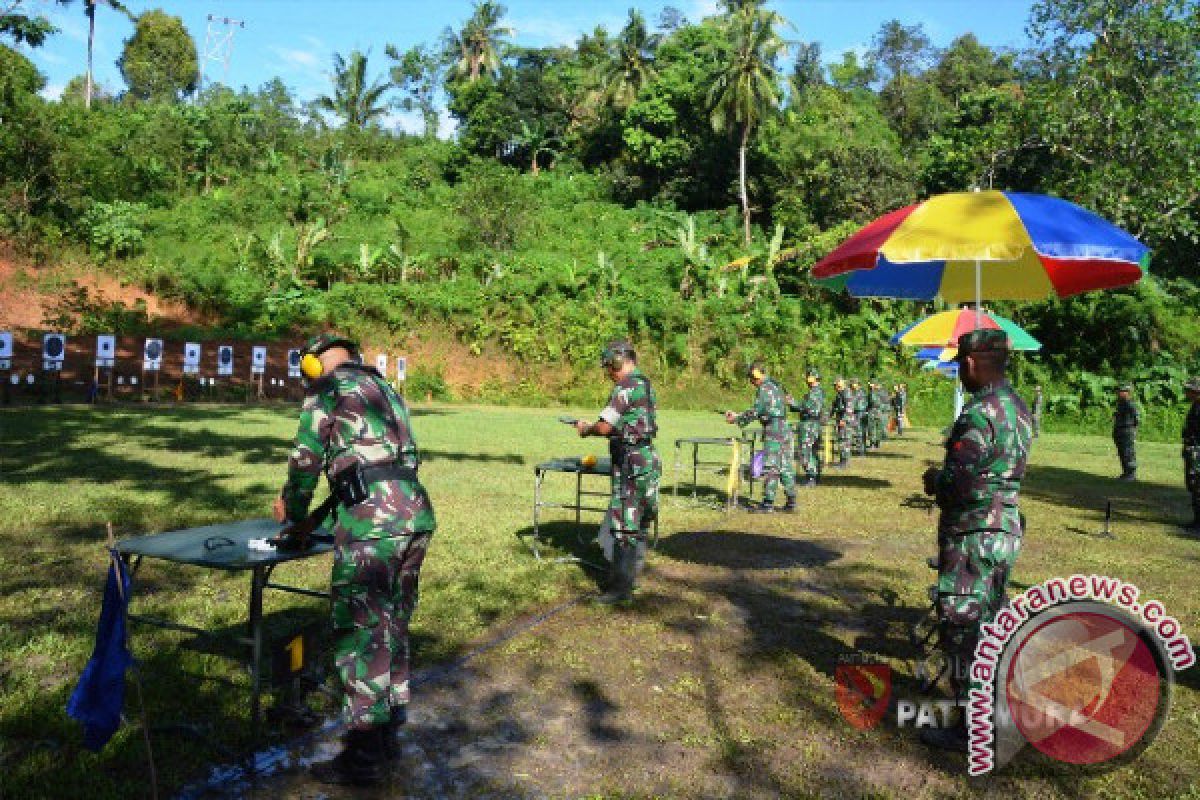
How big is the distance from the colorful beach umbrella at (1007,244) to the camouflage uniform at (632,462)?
1.67 metres

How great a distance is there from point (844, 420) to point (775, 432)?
21.9ft

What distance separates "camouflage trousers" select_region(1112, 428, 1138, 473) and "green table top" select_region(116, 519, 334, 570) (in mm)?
15607

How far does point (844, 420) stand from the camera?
53.6 feet

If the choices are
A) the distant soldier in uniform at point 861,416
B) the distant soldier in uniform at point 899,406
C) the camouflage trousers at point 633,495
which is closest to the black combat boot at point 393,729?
the camouflage trousers at point 633,495

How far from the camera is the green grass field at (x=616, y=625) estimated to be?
3.64m

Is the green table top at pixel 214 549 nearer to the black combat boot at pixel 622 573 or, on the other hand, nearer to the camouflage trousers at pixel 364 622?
the camouflage trousers at pixel 364 622

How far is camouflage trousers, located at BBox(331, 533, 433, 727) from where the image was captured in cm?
342

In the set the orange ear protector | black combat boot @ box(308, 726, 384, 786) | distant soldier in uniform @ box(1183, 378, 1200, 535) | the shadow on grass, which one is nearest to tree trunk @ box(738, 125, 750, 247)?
distant soldier in uniform @ box(1183, 378, 1200, 535)

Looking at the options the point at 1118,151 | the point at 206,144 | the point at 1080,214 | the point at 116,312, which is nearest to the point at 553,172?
the point at 206,144

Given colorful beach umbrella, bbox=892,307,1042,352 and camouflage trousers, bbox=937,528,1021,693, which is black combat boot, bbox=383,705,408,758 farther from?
colorful beach umbrella, bbox=892,307,1042,352

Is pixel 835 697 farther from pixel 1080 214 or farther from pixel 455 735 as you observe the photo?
pixel 1080 214

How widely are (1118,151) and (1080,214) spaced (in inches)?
978

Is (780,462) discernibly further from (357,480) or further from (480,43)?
(480,43)

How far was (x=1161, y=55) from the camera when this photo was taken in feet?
85.9
